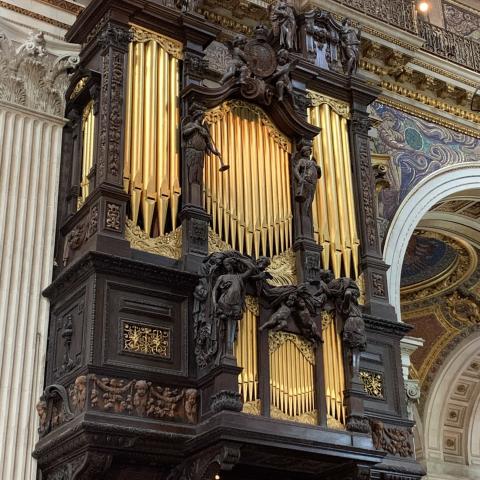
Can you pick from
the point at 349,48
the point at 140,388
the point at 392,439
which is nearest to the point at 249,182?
the point at 140,388

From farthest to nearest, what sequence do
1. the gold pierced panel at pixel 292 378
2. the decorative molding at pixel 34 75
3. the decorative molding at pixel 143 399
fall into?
the decorative molding at pixel 34 75, the gold pierced panel at pixel 292 378, the decorative molding at pixel 143 399

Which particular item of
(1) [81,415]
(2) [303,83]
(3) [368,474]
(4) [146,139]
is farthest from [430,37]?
(1) [81,415]

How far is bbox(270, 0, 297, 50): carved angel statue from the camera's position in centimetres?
912

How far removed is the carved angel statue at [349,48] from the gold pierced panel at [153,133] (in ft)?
6.69

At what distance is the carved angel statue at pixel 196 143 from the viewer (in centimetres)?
767

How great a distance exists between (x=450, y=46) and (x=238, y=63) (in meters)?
4.46

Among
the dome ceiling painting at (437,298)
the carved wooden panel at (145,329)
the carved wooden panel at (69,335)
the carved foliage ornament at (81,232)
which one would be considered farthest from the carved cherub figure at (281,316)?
the dome ceiling painting at (437,298)

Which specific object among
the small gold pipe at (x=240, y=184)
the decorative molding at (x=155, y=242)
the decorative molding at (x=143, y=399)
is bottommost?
the decorative molding at (x=143, y=399)

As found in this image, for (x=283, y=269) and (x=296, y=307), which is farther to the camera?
(x=283, y=269)

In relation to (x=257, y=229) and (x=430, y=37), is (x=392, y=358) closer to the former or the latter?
(x=257, y=229)

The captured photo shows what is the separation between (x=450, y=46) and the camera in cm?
1184

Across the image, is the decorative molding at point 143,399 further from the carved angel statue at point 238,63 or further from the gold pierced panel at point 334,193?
the carved angel statue at point 238,63

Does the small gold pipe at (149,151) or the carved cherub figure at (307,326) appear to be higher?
the small gold pipe at (149,151)

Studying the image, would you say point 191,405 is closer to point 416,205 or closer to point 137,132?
point 137,132
